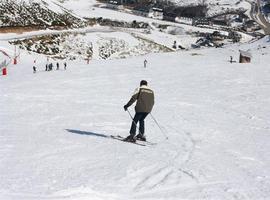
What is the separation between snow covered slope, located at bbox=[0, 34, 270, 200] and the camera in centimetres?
980

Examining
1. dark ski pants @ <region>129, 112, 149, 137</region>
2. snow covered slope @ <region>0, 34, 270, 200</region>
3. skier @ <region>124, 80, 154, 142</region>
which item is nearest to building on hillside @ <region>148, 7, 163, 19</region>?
snow covered slope @ <region>0, 34, 270, 200</region>

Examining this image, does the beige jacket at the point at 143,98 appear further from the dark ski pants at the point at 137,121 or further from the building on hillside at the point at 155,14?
the building on hillside at the point at 155,14

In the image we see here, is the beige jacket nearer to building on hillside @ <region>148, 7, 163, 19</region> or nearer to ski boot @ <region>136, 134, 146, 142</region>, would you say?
ski boot @ <region>136, 134, 146, 142</region>

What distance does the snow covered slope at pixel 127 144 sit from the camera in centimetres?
980

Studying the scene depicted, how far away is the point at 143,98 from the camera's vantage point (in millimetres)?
14203

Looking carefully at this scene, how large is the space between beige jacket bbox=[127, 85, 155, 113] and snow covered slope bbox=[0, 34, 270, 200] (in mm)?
1126

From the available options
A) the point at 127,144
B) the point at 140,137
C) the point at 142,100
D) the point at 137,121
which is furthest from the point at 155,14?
the point at 142,100

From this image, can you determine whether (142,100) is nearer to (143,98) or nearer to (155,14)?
(143,98)

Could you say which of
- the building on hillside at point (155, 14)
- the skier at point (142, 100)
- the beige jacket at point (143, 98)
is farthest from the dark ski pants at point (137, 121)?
the building on hillside at point (155, 14)

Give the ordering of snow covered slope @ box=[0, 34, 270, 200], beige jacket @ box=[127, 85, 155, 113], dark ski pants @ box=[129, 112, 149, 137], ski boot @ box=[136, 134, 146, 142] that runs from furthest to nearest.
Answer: ski boot @ box=[136, 134, 146, 142], dark ski pants @ box=[129, 112, 149, 137], beige jacket @ box=[127, 85, 155, 113], snow covered slope @ box=[0, 34, 270, 200]

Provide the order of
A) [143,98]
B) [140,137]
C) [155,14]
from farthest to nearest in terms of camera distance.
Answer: [155,14] → [140,137] → [143,98]

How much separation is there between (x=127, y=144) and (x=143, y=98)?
144cm

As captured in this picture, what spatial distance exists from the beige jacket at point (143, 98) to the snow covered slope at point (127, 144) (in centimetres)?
113

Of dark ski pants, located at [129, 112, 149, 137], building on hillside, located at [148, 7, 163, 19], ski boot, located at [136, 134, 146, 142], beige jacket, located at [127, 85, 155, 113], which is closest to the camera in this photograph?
beige jacket, located at [127, 85, 155, 113]
